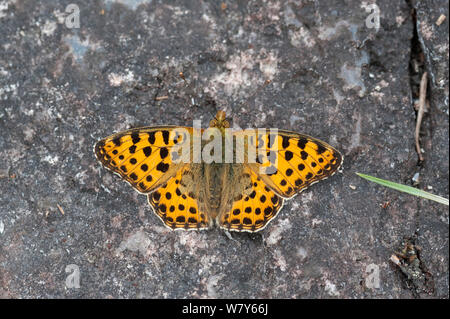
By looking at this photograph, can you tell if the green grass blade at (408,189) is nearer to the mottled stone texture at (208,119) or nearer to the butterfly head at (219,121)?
the mottled stone texture at (208,119)

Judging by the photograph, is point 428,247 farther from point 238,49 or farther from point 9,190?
point 9,190

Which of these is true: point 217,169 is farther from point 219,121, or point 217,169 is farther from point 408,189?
point 408,189

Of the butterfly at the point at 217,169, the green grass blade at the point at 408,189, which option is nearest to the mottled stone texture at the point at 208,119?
the green grass blade at the point at 408,189

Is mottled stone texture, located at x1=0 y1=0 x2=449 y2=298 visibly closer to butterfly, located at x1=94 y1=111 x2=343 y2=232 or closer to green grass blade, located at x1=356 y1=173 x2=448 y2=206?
green grass blade, located at x1=356 y1=173 x2=448 y2=206

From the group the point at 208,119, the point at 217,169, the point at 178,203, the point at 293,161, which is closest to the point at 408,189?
the point at 293,161

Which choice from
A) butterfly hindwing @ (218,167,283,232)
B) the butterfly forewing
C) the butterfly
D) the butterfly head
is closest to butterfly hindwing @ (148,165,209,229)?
the butterfly

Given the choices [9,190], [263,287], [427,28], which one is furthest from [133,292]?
[427,28]
